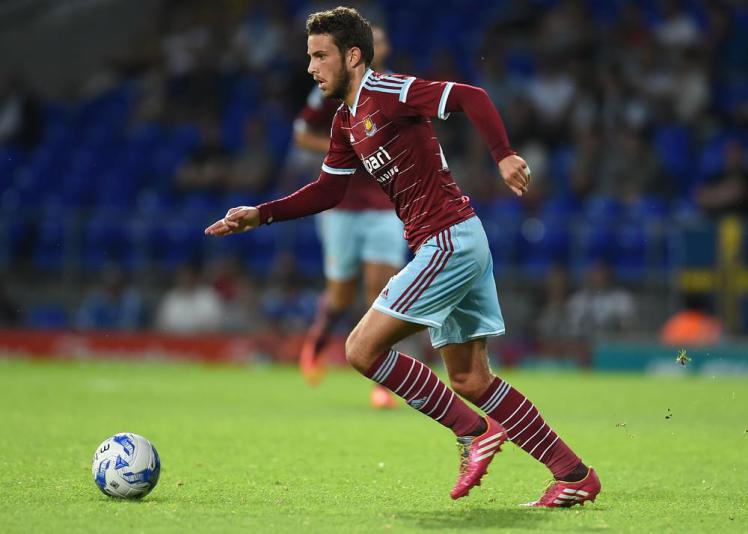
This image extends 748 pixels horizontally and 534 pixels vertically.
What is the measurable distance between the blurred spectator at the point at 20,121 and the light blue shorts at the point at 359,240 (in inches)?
440

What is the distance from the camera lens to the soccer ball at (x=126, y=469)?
537cm

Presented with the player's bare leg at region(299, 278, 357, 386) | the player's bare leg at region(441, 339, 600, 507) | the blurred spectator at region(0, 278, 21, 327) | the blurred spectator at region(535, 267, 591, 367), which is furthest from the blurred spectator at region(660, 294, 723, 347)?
the player's bare leg at region(441, 339, 600, 507)

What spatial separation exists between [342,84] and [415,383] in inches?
52.9

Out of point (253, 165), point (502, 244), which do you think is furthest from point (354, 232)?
point (253, 165)

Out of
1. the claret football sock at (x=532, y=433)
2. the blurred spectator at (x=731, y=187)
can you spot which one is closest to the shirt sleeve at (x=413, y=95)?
the claret football sock at (x=532, y=433)

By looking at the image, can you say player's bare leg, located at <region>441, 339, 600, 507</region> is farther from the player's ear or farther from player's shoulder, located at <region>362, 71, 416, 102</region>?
the player's ear

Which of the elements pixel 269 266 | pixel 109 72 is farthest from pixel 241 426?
pixel 109 72

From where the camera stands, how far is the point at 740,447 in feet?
24.9

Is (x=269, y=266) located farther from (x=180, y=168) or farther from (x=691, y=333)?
(x=691, y=333)

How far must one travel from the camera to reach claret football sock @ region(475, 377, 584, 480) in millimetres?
5340

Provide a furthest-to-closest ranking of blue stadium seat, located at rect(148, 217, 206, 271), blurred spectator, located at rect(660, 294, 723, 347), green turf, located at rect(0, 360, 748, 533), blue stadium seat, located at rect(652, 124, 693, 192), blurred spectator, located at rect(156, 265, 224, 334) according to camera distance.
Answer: blue stadium seat, located at rect(148, 217, 206, 271) < blurred spectator, located at rect(156, 265, 224, 334) < blue stadium seat, located at rect(652, 124, 693, 192) < blurred spectator, located at rect(660, 294, 723, 347) < green turf, located at rect(0, 360, 748, 533)

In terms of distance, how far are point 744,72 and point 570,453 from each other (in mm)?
12520

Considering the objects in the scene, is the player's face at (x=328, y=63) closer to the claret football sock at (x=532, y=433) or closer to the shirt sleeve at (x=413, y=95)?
the shirt sleeve at (x=413, y=95)

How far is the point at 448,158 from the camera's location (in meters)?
16.6
